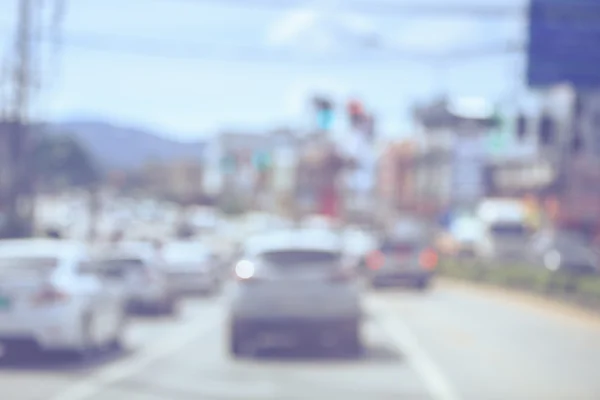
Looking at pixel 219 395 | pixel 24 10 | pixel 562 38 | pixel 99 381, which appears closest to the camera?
pixel 219 395

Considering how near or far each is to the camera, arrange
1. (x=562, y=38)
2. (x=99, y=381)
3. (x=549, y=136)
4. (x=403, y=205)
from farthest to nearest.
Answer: (x=403, y=205) → (x=549, y=136) → (x=562, y=38) → (x=99, y=381)

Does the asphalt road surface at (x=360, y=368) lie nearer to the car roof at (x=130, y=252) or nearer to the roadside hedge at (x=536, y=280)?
the car roof at (x=130, y=252)

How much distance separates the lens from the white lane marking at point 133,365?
41.5 ft

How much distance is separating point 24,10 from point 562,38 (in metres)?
11.4

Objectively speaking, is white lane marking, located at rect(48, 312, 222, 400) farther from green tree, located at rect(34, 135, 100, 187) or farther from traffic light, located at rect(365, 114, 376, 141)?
traffic light, located at rect(365, 114, 376, 141)

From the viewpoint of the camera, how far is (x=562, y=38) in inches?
955

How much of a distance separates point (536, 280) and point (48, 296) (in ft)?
63.6

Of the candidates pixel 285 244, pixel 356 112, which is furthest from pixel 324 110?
pixel 285 244

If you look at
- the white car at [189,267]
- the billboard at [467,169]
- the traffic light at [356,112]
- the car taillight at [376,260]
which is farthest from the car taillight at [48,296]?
the billboard at [467,169]

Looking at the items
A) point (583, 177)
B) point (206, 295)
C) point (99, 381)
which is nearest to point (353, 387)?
point (99, 381)

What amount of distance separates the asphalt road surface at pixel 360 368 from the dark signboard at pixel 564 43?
16.8ft

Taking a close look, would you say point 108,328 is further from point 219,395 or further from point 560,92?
point 560,92

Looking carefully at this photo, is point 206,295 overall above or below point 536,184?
below

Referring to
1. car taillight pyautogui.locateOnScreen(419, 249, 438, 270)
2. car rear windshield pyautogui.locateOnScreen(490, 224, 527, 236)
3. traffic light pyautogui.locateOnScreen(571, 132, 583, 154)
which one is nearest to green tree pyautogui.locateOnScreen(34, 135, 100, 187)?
car taillight pyautogui.locateOnScreen(419, 249, 438, 270)
